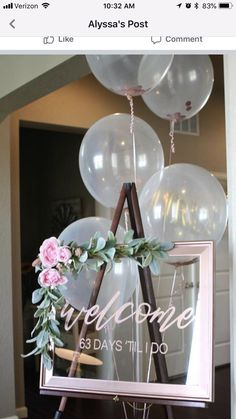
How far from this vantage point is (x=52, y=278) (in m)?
1.33

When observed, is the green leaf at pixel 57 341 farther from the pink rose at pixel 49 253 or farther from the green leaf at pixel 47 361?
the pink rose at pixel 49 253

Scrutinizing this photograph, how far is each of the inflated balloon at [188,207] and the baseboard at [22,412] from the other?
2560 mm

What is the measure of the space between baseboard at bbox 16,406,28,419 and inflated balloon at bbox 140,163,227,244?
256 centimetres

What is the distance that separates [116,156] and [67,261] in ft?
1.58

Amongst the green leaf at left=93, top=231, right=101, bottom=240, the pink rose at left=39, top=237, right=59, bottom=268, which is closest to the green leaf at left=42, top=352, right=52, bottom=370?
the pink rose at left=39, top=237, right=59, bottom=268

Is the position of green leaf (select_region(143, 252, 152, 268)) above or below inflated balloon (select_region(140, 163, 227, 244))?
below

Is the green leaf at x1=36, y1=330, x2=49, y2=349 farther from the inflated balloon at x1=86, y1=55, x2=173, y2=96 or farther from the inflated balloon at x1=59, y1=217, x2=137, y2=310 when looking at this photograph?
the inflated balloon at x1=86, y1=55, x2=173, y2=96

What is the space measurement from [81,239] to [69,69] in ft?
3.56

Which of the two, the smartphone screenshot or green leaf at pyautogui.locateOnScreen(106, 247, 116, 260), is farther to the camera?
green leaf at pyautogui.locateOnScreen(106, 247, 116, 260)

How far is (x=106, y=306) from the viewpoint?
4.48 ft

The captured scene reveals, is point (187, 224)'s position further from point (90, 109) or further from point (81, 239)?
point (90, 109)

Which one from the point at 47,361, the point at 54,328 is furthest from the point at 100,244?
the point at 47,361

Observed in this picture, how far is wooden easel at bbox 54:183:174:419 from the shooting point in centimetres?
130
